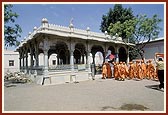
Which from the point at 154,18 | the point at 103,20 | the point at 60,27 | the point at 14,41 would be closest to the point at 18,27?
the point at 14,41

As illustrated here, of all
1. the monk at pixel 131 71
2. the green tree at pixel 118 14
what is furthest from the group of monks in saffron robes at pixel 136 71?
the green tree at pixel 118 14

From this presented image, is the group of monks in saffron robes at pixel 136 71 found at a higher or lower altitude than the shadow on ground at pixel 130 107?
higher

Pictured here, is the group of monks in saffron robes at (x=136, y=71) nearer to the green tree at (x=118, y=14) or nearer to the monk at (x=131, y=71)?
the monk at (x=131, y=71)

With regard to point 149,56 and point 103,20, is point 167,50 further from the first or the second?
point 103,20

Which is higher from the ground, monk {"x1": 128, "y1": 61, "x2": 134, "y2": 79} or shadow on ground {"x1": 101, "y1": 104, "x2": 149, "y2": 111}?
monk {"x1": 128, "y1": 61, "x2": 134, "y2": 79}

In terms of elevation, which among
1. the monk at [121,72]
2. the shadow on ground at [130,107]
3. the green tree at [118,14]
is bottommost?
the shadow on ground at [130,107]

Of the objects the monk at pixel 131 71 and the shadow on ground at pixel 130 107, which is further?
the monk at pixel 131 71

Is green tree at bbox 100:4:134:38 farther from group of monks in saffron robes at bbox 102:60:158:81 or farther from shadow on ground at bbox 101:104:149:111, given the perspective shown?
shadow on ground at bbox 101:104:149:111

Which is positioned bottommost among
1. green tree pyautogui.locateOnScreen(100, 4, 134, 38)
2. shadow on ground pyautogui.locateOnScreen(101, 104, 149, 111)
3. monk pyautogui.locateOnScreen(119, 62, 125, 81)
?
shadow on ground pyautogui.locateOnScreen(101, 104, 149, 111)

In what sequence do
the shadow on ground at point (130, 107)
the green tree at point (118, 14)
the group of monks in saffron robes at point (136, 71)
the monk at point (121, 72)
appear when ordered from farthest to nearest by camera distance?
1. the green tree at point (118, 14)
2. the group of monks in saffron robes at point (136, 71)
3. the monk at point (121, 72)
4. the shadow on ground at point (130, 107)

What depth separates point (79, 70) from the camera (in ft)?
53.5

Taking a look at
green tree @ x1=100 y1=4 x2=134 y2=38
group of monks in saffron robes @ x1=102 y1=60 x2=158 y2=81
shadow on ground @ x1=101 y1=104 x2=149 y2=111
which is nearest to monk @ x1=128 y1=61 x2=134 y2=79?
group of monks in saffron robes @ x1=102 y1=60 x2=158 y2=81

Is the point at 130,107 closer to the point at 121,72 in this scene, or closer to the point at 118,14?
the point at 121,72

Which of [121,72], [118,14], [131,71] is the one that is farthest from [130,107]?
[118,14]
